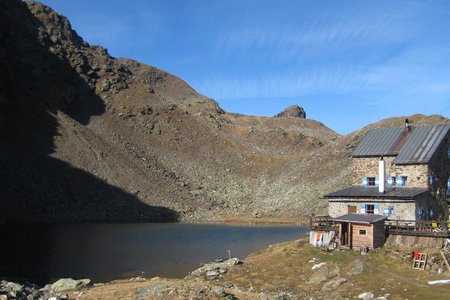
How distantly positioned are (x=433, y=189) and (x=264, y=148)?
118309mm

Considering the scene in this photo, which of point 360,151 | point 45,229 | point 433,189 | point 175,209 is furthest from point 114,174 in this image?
point 433,189

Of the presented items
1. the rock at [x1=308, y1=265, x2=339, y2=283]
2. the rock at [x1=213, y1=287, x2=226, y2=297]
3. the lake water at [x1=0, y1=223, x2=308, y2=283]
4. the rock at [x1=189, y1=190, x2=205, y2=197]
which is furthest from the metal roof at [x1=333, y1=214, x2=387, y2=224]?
the rock at [x1=189, y1=190, x2=205, y2=197]

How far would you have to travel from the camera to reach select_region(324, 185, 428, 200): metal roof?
43.3 m

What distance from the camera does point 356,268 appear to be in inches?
1400

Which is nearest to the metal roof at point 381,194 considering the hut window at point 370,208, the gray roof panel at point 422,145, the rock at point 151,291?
the hut window at point 370,208

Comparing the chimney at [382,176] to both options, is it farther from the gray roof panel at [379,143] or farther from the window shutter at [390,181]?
the gray roof panel at [379,143]

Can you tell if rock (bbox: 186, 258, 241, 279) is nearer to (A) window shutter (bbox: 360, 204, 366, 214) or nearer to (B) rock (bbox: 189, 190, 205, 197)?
(A) window shutter (bbox: 360, 204, 366, 214)

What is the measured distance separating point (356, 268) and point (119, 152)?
10470cm

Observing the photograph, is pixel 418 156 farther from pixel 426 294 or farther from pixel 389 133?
pixel 426 294

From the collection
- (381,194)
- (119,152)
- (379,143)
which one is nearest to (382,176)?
(381,194)

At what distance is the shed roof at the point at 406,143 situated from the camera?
46656 mm

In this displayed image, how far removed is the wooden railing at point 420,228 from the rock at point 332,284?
9.71 meters

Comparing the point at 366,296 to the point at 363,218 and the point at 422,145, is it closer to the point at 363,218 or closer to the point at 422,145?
the point at 363,218

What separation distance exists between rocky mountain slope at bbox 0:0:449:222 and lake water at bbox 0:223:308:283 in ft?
53.3
